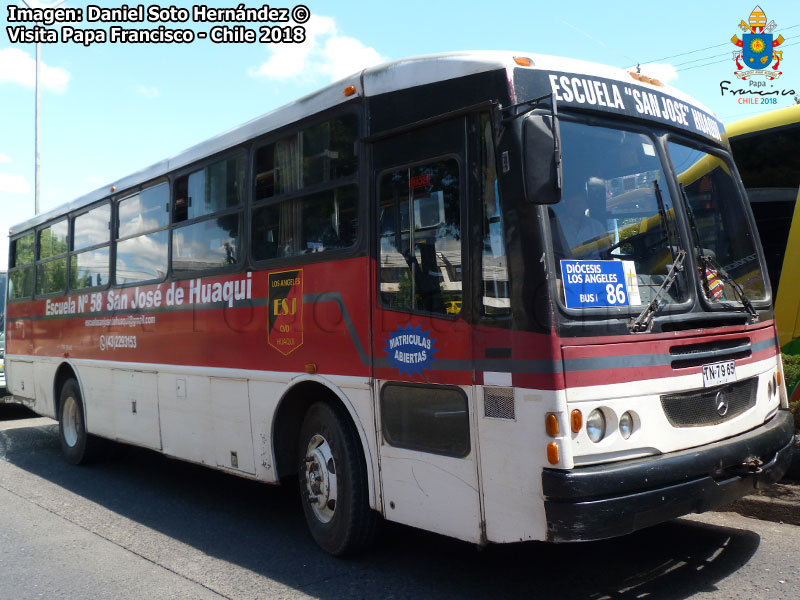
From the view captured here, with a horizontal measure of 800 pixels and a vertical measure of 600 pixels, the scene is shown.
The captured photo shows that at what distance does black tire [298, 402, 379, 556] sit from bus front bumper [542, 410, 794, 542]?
161 centimetres

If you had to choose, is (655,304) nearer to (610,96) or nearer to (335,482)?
(610,96)

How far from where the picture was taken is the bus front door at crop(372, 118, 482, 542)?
4391 millimetres

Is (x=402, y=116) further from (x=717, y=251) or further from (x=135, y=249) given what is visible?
(x=135, y=249)

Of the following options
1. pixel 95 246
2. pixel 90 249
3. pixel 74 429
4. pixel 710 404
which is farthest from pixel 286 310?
pixel 74 429

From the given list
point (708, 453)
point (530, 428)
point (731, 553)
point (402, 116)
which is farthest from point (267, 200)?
point (731, 553)

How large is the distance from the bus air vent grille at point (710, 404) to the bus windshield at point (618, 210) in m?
0.55

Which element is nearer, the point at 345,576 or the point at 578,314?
the point at 578,314

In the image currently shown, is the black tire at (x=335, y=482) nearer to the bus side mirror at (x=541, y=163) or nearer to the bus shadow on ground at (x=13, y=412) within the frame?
the bus side mirror at (x=541, y=163)

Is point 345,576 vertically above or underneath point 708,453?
underneath

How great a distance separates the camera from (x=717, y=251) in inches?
196

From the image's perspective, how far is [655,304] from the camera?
429 cm

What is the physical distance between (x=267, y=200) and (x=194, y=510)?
291 centimetres

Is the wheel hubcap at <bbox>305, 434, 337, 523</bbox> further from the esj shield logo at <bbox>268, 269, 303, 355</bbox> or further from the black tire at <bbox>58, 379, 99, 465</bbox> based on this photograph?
the black tire at <bbox>58, 379, 99, 465</bbox>

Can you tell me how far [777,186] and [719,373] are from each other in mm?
4790
